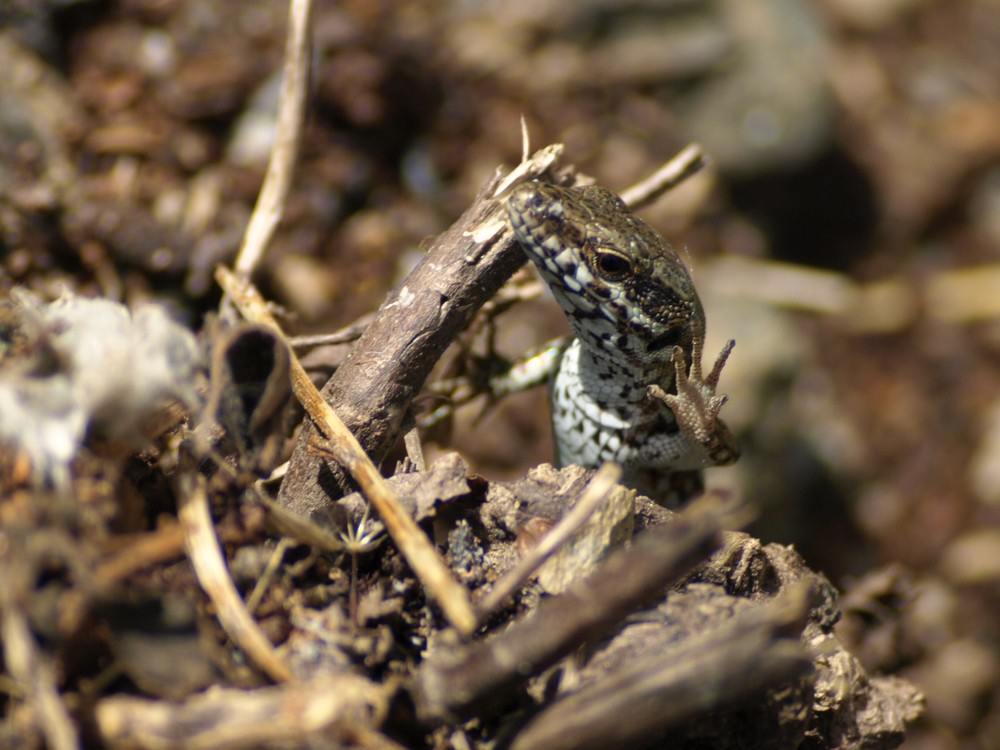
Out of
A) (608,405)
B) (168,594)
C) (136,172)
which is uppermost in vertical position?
(136,172)

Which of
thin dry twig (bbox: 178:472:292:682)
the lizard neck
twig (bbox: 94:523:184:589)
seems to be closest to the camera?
twig (bbox: 94:523:184:589)

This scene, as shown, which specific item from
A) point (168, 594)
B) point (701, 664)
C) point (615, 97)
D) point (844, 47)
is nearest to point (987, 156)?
point (844, 47)

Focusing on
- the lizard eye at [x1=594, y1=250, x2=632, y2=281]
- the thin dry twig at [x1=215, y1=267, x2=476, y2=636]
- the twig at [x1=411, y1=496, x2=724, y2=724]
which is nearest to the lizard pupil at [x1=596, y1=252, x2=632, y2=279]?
the lizard eye at [x1=594, y1=250, x2=632, y2=281]

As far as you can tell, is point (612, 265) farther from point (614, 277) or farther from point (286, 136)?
point (286, 136)

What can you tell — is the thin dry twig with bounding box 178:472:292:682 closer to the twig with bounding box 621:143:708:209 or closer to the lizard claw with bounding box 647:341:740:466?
the lizard claw with bounding box 647:341:740:466

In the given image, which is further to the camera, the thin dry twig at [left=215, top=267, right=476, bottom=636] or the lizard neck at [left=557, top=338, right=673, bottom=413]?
the lizard neck at [left=557, top=338, right=673, bottom=413]

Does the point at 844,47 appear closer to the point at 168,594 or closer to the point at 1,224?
the point at 1,224

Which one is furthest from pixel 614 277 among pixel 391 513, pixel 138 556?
pixel 138 556
